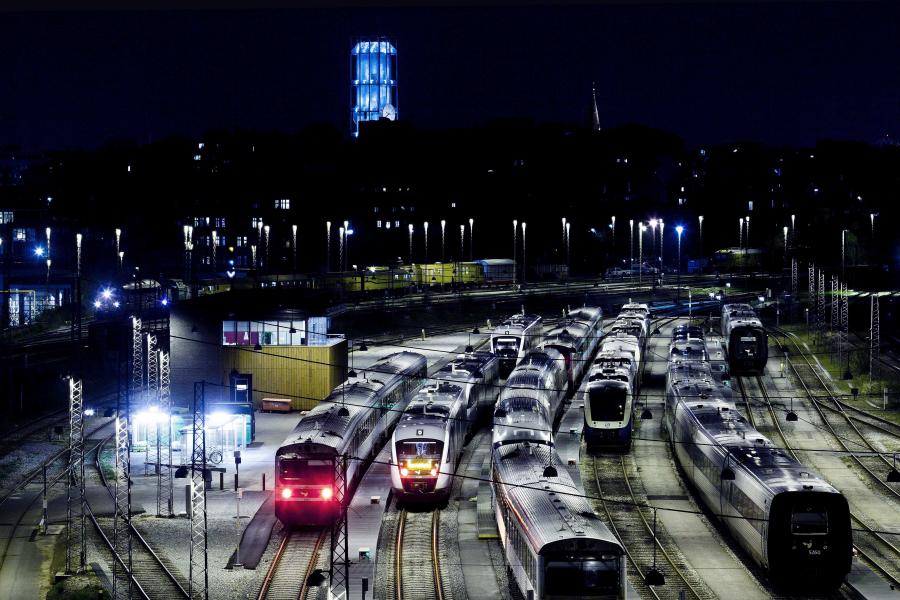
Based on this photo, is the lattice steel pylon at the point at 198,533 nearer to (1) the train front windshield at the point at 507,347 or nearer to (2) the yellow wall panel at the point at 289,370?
(2) the yellow wall panel at the point at 289,370

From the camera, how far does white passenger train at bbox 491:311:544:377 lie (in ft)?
154

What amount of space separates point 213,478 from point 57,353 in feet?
89.0

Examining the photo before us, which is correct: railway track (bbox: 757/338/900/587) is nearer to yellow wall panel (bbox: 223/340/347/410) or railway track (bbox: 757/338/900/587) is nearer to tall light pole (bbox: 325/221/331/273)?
yellow wall panel (bbox: 223/340/347/410)

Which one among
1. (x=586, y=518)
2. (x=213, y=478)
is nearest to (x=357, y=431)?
(x=213, y=478)

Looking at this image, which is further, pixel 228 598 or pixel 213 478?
pixel 213 478

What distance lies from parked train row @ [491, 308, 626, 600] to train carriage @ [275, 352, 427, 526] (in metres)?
3.41

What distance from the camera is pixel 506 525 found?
23.3 metres

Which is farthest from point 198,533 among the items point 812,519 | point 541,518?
point 812,519

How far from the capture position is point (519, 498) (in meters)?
22.4

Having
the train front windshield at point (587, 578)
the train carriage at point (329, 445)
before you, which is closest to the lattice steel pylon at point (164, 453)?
the train carriage at point (329, 445)

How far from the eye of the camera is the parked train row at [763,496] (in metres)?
21.5

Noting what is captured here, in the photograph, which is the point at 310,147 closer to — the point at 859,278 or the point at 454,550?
the point at 859,278

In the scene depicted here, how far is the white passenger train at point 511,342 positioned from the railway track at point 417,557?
17.7 metres

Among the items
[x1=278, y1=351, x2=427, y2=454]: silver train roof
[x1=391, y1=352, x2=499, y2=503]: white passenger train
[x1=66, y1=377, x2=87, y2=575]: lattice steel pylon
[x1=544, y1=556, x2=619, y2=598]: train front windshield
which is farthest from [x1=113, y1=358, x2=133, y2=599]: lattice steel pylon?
[x1=544, y1=556, x2=619, y2=598]: train front windshield
